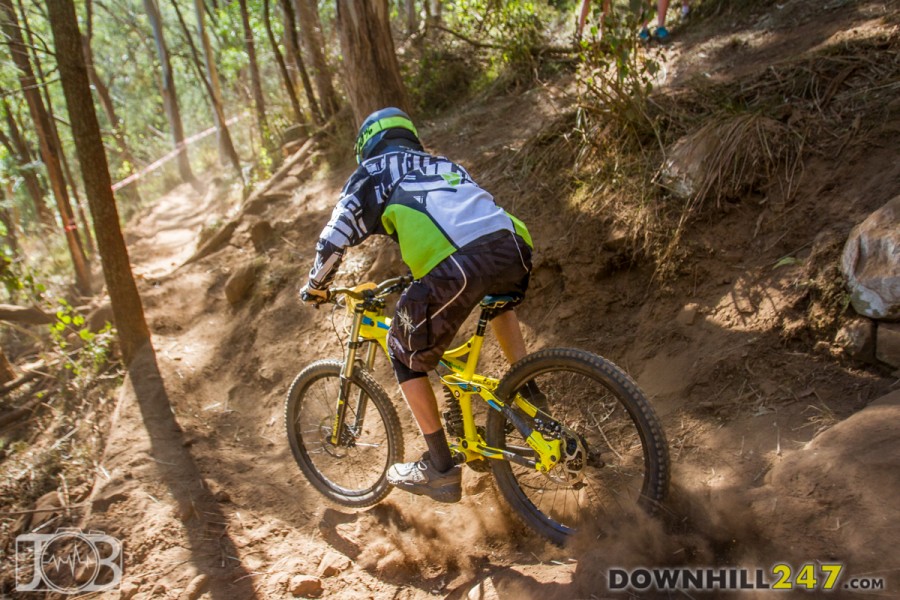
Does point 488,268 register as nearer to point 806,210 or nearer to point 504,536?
point 504,536

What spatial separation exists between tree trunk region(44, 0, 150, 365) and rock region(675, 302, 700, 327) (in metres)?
4.47

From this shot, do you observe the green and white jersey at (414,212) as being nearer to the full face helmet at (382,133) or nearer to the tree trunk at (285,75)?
the full face helmet at (382,133)

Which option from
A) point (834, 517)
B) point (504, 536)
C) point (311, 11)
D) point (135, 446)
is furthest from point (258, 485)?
point (311, 11)

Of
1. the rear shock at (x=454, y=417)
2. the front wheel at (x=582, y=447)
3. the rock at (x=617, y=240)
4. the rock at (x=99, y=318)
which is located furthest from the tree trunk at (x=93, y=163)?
the rock at (x=617, y=240)

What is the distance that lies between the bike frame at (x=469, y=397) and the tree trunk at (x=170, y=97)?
1564 cm

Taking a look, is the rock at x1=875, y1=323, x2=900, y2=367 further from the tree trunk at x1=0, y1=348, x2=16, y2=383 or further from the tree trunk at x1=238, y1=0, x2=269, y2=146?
the tree trunk at x1=238, y1=0, x2=269, y2=146

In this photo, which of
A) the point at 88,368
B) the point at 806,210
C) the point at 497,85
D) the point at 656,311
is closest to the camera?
the point at 806,210

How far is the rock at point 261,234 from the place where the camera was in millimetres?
7039

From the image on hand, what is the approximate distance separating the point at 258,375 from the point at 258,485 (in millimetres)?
1454

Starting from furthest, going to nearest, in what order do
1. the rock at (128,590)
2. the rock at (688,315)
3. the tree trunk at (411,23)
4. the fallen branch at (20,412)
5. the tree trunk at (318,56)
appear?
the tree trunk at (411,23), the tree trunk at (318,56), the fallen branch at (20,412), the rock at (688,315), the rock at (128,590)

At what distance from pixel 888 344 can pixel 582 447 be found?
1.60m

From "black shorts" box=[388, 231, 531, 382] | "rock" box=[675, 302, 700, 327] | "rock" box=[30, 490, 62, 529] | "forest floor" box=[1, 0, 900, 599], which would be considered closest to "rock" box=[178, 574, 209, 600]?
"forest floor" box=[1, 0, 900, 599]

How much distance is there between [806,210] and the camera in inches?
153

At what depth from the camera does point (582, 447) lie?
2.94 m
